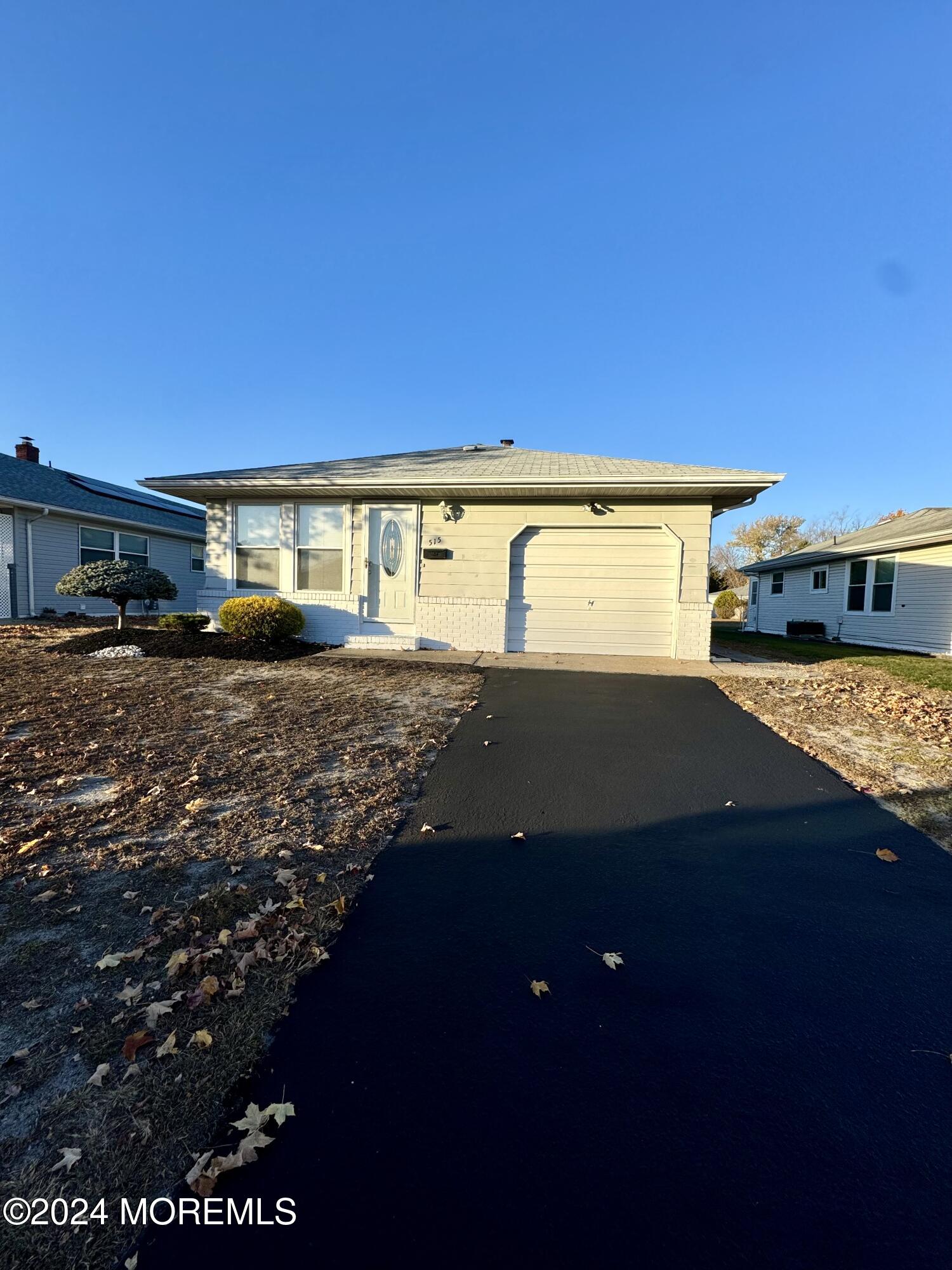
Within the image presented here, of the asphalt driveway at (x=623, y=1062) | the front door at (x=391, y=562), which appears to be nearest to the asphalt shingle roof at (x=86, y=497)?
the front door at (x=391, y=562)

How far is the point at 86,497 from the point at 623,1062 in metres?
19.9

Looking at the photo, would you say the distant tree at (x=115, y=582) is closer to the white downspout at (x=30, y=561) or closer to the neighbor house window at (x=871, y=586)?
the white downspout at (x=30, y=561)

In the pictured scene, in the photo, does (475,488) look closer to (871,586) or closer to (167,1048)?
(167,1048)

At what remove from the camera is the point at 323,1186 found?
1.33m

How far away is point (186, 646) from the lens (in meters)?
9.41

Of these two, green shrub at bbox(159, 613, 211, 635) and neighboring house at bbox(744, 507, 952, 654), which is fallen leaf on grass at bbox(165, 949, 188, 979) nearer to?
green shrub at bbox(159, 613, 211, 635)

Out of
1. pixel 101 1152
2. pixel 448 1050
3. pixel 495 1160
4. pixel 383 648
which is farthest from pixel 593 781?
pixel 383 648

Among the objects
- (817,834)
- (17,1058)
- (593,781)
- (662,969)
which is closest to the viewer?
(17,1058)

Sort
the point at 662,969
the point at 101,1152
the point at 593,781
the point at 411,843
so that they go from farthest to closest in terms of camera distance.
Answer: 1. the point at 593,781
2. the point at 411,843
3. the point at 662,969
4. the point at 101,1152

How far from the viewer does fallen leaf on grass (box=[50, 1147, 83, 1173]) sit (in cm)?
134

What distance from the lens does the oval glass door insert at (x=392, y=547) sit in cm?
1061

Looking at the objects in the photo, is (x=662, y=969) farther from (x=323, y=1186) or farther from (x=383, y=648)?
(x=383, y=648)

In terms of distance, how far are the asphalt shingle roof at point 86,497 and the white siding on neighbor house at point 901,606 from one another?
21.6m

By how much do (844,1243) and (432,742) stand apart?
387 centimetres
